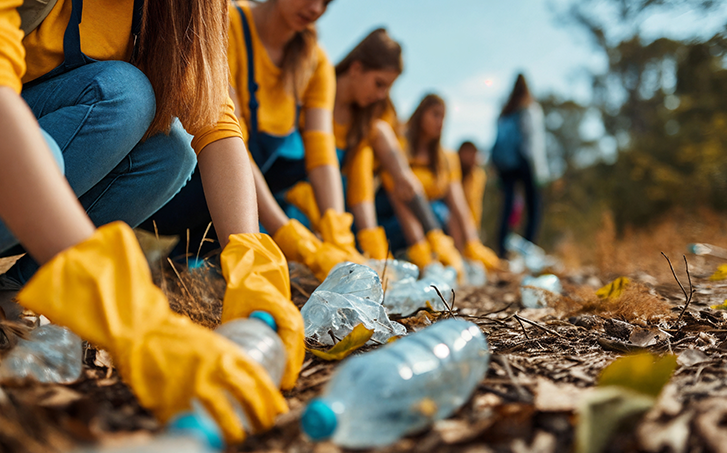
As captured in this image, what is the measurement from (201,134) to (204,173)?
0.32ft

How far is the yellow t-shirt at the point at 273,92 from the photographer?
2.02m

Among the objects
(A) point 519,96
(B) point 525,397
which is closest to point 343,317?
(B) point 525,397

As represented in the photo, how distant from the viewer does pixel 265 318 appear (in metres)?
0.78

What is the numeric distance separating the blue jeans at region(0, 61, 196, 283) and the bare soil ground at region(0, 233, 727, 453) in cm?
32

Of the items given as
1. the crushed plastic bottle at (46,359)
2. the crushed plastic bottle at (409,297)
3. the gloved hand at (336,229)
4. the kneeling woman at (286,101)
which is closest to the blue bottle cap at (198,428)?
the crushed plastic bottle at (46,359)

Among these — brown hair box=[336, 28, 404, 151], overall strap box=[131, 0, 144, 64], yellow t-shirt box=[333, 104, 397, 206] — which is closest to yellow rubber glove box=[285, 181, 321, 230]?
yellow t-shirt box=[333, 104, 397, 206]

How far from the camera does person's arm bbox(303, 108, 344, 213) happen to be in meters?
2.20

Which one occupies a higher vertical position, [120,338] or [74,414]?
[120,338]

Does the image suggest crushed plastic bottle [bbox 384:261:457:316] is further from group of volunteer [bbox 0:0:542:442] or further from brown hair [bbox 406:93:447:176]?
brown hair [bbox 406:93:447:176]

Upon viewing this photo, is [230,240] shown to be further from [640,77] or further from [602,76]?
[602,76]

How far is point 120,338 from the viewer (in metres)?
0.61

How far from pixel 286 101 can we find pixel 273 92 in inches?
2.8

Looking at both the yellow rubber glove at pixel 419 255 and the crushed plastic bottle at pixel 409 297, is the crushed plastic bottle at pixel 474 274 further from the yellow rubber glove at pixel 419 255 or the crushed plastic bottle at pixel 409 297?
the crushed plastic bottle at pixel 409 297

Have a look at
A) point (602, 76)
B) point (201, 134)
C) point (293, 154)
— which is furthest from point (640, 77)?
point (201, 134)
